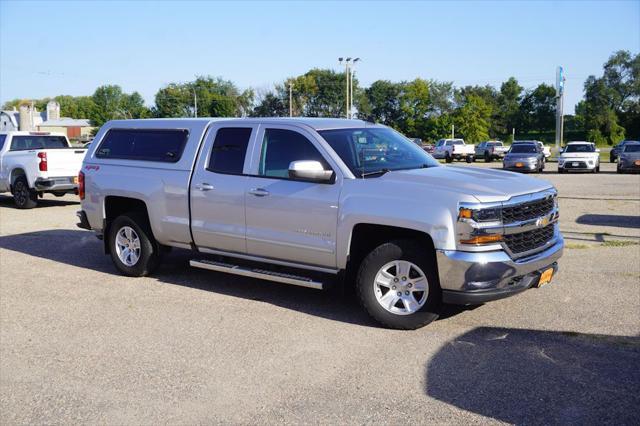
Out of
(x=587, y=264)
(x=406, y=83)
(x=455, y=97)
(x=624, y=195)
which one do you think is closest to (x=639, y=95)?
(x=455, y=97)

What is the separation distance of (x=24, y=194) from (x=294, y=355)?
12.9 meters

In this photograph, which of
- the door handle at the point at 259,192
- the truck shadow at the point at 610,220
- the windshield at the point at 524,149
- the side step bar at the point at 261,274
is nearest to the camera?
the side step bar at the point at 261,274

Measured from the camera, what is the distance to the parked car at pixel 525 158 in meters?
32.2

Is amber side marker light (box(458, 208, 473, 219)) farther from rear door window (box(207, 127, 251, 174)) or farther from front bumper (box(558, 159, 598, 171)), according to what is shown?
front bumper (box(558, 159, 598, 171))

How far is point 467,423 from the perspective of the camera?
3965 millimetres

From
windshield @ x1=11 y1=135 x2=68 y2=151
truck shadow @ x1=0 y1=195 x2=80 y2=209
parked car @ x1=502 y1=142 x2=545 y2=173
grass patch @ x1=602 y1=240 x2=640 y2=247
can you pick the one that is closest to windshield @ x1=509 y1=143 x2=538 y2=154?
parked car @ x1=502 y1=142 x2=545 y2=173

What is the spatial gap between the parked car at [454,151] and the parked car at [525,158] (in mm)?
12451

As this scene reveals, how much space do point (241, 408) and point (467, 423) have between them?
1472 mm

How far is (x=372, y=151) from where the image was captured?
658cm

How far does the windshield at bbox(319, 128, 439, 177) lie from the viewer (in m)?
6.34

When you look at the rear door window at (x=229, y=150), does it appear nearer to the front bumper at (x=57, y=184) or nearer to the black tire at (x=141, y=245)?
the black tire at (x=141, y=245)

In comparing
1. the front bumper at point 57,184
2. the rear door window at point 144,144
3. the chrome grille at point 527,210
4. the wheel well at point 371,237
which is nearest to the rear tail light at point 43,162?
the front bumper at point 57,184

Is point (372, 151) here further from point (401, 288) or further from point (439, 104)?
point (439, 104)

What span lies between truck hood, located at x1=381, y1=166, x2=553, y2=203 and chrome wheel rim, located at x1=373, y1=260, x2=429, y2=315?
779 millimetres
